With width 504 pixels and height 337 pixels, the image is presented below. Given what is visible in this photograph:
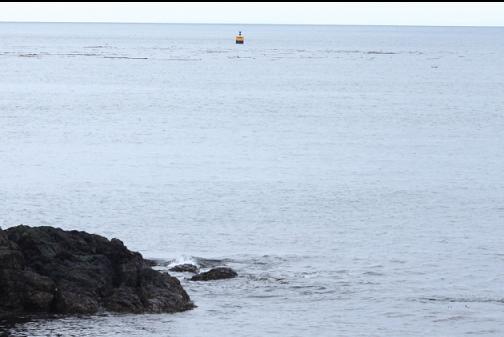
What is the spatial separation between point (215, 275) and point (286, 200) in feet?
47.9

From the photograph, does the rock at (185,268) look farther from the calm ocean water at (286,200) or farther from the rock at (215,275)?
the calm ocean water at (286,200)

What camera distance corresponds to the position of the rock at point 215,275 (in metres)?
31.5

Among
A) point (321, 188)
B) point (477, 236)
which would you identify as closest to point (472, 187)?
point (321, 188)

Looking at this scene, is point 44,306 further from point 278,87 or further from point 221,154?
point 278,87

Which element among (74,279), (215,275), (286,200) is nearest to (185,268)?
(215,275)

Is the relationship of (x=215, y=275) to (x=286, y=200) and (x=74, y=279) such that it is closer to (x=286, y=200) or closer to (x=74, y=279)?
(x=74, y=279)

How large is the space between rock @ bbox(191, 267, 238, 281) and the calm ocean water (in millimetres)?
377

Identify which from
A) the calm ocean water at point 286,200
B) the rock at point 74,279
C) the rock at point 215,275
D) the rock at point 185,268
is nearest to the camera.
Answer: the rock at point 74,279

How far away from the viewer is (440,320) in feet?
93.0

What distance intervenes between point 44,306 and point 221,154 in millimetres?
33944

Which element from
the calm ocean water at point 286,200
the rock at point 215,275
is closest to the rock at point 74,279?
the calm ocean water at point 286,200

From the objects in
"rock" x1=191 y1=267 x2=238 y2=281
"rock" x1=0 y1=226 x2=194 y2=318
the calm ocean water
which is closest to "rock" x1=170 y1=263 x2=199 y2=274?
"rock" x1=191 y1=267 x2=238 y2=281

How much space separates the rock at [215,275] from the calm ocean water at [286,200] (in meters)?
0.38

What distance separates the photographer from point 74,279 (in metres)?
→ 27.6
